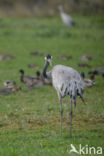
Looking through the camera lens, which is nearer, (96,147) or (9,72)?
(96,147)

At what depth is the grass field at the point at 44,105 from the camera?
37.8 feet

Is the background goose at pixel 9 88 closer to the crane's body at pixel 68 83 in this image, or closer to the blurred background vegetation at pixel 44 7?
the crane's body at pixel 68 83

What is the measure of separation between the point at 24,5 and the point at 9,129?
26579mm

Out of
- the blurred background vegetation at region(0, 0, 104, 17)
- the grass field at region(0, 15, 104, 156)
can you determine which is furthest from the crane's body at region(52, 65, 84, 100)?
the blurred background vegetation at region(0, 0, 104, 17)

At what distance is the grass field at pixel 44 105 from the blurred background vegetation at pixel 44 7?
20.4ft

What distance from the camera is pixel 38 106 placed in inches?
602

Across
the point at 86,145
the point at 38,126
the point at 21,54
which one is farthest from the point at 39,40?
the point at 86,145

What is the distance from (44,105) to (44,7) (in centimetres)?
2490

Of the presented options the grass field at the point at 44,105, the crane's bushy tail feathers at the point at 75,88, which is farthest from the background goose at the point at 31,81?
the crane's bushy tail feathers at the point at 75,88

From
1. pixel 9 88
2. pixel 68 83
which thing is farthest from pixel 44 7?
pixel 68 83

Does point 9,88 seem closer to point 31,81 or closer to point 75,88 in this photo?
point 31,81

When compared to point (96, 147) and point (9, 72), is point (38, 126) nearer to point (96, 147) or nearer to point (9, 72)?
point (96, 147)

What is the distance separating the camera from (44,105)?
607 inches

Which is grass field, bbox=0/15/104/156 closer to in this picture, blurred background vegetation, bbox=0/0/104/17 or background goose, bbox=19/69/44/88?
background goose, bbox=19/69/44/88
